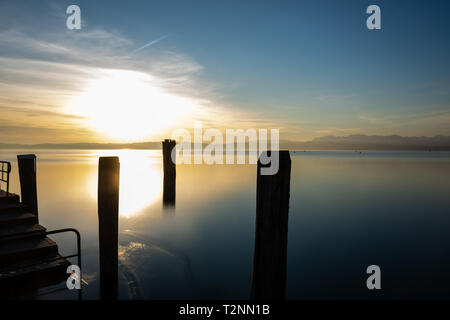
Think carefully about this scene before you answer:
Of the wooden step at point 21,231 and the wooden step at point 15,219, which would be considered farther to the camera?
the wooden step at point 15,219

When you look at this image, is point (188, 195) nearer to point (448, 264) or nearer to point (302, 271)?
point (302, 271)

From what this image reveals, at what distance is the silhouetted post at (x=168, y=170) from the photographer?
49.3 feet

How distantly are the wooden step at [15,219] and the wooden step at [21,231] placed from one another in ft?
0.29

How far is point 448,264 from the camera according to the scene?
34.1ft

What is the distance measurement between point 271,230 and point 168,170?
43.1 feet

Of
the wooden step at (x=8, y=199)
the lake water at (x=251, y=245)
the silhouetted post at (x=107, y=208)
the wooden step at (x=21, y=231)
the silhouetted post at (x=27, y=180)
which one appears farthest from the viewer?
the lake water at (x=251, y=245)

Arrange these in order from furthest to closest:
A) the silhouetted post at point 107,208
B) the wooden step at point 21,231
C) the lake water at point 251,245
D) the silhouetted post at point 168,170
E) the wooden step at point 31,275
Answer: the silhouetted post at point 168,170
the lake water at point 251,245
the silhouetted post at point 107,208
the wooden step at point 21,231
the wooden step at point 31,275

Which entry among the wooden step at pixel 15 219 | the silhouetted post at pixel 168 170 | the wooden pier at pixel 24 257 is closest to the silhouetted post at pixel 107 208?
the wooden pier at pixel 24 257

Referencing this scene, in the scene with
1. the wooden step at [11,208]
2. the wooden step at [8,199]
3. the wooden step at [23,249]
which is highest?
the wooden step at [8,199]

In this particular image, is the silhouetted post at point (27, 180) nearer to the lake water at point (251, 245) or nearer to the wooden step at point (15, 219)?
the wooden step at point (15, 219)

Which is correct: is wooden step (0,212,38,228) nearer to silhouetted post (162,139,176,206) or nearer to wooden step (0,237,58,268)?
wooden step (0,237,58,268)

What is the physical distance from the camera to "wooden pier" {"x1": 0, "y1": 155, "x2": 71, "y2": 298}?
4.85m

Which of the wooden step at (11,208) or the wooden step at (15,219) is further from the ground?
the wooden step at (11,208)
